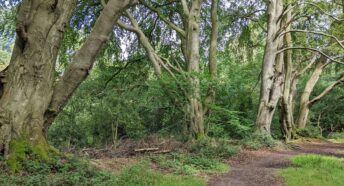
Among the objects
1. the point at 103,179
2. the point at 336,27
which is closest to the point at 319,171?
the point at 103,179

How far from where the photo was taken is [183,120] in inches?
485

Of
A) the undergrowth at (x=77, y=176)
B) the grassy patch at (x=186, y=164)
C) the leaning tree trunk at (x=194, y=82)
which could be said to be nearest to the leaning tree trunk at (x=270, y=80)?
the leaning tree trunk at (x=194, y=82)

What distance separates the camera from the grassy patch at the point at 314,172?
22.6ft

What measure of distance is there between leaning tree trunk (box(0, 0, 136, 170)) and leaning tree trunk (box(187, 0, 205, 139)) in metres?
4.75

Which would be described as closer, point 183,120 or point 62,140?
point 183,120

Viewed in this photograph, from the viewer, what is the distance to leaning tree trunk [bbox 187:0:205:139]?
37.7 ft

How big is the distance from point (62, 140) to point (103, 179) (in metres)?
8.70

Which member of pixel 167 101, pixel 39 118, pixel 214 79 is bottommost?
pixel 39 118

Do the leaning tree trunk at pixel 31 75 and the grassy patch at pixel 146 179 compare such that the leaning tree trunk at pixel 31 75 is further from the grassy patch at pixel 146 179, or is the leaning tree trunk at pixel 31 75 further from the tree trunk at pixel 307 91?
the tree trunk at pixel 307 91

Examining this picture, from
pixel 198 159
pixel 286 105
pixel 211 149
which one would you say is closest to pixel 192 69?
pixel 211 149

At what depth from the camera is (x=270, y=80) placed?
51.9 feet

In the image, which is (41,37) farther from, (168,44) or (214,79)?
(168,44)

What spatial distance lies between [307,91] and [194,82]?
1267 cm

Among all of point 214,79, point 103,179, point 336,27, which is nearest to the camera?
point 103,179
